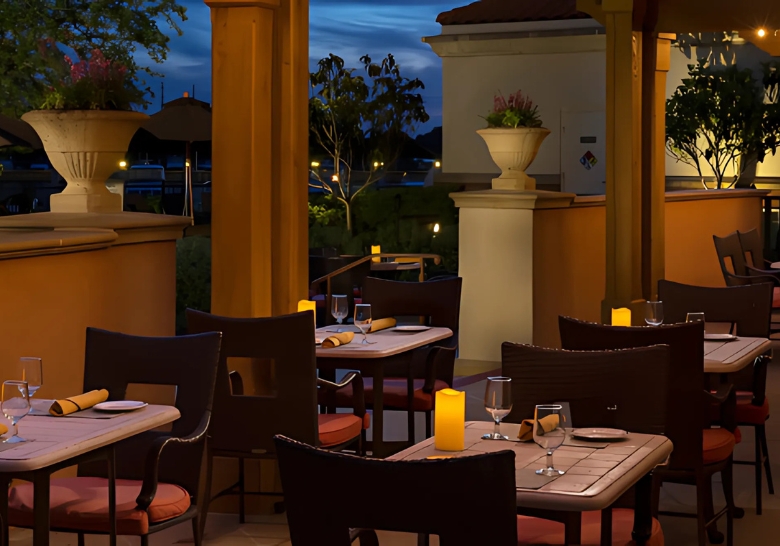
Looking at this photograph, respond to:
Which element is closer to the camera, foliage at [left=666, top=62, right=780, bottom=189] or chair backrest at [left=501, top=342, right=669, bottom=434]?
chair backrest at [left=501, top=342, right=669, bottom=434]

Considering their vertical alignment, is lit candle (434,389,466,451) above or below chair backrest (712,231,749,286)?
below

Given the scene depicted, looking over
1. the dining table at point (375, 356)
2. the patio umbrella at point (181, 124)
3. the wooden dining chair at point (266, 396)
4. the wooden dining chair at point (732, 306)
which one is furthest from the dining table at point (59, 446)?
the patio umbrella at point (181, 124)

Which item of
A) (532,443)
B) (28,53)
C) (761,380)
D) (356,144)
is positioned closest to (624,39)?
(761,380)

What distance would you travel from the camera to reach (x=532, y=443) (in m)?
3.44

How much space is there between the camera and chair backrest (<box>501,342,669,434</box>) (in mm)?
3688

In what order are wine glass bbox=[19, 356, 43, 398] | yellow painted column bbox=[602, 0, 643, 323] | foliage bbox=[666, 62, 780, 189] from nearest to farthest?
1. wine glass bbox=[19, 356, 43, 398]
2. yellow painted column bbox=[602, 0, 643, 323]
3. foliage bbox=[666, 62, 780, 189]

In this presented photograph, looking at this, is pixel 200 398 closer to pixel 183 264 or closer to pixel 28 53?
pixel 183 264

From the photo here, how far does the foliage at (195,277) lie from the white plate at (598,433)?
5.37m

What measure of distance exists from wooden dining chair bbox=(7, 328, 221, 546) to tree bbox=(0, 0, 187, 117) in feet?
44.9

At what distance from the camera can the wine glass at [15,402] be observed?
11.1ft

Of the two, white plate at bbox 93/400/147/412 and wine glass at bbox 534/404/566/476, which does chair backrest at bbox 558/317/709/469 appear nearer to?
wine glass at bbox 534/404/566/476

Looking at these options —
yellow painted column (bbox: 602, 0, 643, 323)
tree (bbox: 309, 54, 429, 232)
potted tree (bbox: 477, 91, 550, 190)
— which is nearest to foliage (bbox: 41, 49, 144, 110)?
potted tree (bbox: 477, 91, 550, 190)

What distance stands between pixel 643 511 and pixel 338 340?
237 cm

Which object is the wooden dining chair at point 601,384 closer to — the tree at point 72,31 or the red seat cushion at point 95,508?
the red seat cushion at point 95,508
